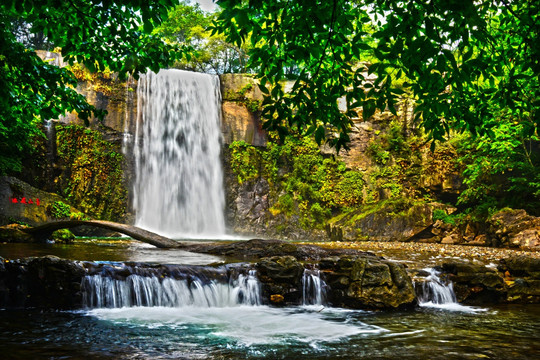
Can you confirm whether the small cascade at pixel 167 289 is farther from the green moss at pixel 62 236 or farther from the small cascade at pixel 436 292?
the green moss at pixel 62 236

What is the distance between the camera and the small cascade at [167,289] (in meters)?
6.25

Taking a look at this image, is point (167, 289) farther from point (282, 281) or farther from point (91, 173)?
point (91, 173)

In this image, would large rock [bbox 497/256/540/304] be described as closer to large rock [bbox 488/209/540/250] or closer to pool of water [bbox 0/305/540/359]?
pool of water [bbox 0/305/540/359]

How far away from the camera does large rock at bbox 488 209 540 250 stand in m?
14.1

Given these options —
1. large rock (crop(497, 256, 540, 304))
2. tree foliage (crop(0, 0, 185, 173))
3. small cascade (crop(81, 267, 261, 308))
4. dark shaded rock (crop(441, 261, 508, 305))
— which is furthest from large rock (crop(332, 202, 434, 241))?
tree foliage (crop(0, 0, 185, 173))

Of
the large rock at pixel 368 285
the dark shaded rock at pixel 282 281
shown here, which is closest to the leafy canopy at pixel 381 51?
the large rock at pixel 368 285

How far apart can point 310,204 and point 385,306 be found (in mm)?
14720

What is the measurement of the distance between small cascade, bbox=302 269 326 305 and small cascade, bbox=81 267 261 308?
2.83ft

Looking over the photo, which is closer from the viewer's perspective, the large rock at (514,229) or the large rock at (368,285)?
the large rock at (368,285)

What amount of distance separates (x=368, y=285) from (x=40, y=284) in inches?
207

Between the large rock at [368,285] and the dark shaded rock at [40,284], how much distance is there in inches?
169

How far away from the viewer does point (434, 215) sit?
17516 millimetres

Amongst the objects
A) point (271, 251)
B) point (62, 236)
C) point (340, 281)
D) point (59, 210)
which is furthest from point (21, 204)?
point (340, 281)

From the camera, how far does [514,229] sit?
1448cm
